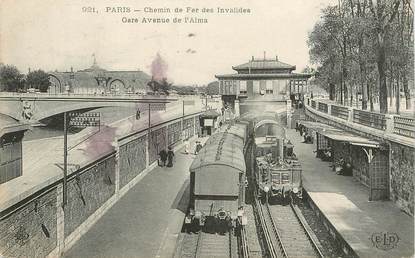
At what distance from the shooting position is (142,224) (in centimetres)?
1189

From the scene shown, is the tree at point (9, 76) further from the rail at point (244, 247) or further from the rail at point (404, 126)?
the rail at point (404, 126)

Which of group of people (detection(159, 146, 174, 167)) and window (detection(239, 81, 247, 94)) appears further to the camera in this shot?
window (detection(239, 81, 247, 94))

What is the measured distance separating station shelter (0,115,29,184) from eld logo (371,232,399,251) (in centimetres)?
875

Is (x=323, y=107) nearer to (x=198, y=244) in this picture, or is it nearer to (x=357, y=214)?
(x=357, y=214)

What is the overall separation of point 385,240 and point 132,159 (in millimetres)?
10651

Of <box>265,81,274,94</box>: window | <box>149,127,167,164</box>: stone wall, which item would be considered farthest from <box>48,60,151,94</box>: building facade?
<box>149,127,167,164</box>: stone wall

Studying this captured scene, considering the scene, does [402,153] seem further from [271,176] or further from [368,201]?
[271,176]

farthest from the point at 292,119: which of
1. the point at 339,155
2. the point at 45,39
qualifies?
the point at 45,39

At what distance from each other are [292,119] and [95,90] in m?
19.8

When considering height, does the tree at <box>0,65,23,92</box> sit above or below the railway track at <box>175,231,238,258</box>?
above

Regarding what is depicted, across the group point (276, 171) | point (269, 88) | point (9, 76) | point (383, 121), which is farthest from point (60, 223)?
point (269, 88)

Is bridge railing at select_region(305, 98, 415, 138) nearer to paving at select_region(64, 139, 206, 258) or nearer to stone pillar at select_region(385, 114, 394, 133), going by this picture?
stone pillar at select_region(385, 114, 394, 133)

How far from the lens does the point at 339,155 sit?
20.2 metres

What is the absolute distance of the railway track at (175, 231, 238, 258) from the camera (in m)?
10.3
